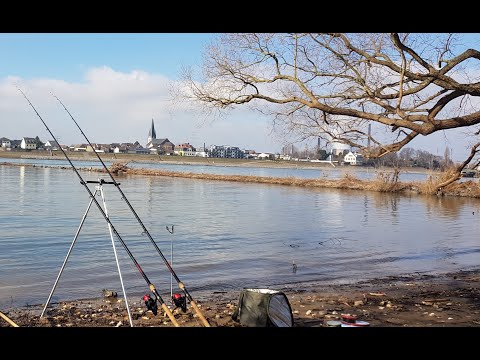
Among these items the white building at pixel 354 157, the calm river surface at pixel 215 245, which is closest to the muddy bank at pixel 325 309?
the calm river surface at pixel 215 245

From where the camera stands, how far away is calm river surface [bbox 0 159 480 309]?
9508 millimetres

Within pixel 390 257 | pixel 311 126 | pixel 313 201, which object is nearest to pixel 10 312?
pixel 311 126

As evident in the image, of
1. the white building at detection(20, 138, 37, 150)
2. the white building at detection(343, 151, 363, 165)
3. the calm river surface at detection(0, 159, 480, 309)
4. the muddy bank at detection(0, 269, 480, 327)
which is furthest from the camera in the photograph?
the white building at detection(20, 138, 37, 150)

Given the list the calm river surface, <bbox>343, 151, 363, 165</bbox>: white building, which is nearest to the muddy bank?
the calm river surface

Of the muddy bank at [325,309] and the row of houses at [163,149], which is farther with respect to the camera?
the row of houses at [163,149]

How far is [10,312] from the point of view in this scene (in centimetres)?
711

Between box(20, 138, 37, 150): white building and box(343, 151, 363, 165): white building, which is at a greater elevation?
box(20, 138, 37, 150): white building

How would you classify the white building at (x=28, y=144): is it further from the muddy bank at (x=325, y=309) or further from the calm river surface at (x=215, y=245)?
the muddy bank at (x=325, y=309)

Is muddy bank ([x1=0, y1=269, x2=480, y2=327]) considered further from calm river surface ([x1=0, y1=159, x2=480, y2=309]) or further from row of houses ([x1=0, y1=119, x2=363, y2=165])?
row of houses ([x1=0, y1=119, x2=363, y2=165])

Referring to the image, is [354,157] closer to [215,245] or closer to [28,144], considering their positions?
[215,245]

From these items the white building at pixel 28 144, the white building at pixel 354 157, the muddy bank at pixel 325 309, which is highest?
the white building at pixel 28 144

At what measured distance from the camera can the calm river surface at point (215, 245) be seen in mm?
9508

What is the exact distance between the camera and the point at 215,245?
13750mm

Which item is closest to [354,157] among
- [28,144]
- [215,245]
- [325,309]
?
[215,245]
